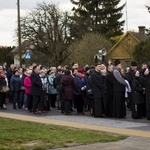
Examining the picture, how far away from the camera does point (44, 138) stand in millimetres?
11289

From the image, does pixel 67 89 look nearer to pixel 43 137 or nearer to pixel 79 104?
pixel 79 104

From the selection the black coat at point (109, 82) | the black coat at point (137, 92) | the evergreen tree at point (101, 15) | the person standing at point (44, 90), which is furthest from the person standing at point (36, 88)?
the evergreen tree at point (101, 15)

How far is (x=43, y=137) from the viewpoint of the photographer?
11414 mm

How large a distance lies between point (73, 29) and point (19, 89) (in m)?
37.4

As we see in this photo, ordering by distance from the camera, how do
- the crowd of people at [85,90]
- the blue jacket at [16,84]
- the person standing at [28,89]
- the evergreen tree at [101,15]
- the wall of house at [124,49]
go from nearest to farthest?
the crowd of people at [85,90] → the person standing at [28,89] → the blue jacket at [16,84] → the wall of house at [124,49] → the evergreen tree at [101,15]

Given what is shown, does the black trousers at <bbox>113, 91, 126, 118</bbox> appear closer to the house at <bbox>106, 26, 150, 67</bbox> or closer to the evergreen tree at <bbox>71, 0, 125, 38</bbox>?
the house at <bbox>106, 26, 150, 67</bbox>

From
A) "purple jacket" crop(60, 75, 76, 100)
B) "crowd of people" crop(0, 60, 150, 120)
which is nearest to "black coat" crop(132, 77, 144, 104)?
"crowd of people" crop(0, 60, 150, 120)

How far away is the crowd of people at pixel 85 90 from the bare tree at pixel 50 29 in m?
36.1

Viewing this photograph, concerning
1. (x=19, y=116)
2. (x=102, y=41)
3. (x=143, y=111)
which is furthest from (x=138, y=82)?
(x=102, y=41)

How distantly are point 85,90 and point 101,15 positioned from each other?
4380cm

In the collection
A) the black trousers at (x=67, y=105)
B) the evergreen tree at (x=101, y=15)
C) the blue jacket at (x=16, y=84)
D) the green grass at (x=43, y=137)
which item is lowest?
the green grass at (x=43, y=137)

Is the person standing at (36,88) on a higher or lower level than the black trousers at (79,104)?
higher

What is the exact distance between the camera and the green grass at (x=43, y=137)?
10.5 meters

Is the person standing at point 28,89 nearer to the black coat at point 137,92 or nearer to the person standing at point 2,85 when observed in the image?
the person standing at point 2,85
